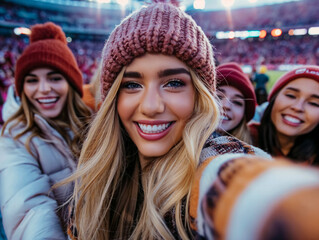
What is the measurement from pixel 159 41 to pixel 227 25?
132 feet

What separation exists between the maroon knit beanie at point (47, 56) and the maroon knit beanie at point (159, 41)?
1292mm

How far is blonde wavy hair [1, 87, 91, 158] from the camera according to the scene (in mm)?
2043

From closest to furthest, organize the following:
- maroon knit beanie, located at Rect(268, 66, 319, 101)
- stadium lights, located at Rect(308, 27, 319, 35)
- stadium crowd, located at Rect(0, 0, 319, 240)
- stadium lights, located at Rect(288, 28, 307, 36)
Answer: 1. stadium crowd, located at Rect(0, 0, 319, 240)
2. maroon knit beanie, located at Rect(268, 66, 319, 101)
3. stadium lights, located at Rect(308, 27, 319, 35)
4. stadium lights, located at Rect(288, 28, 307, 36)

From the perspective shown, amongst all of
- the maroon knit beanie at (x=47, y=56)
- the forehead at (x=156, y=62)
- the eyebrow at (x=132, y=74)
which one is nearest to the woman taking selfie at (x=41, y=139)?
the maroon knit beanie at (x=47, y=56)

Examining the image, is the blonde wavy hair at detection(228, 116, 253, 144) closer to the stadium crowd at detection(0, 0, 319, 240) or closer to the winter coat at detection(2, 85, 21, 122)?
the stadium crowd at detection(0, 0, 319, 240)

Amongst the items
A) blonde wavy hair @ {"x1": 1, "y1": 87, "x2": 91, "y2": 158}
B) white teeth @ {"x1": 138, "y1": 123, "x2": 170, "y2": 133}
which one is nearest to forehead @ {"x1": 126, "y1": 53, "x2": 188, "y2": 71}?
white teeth @ {"x1": 138, "y1": 123, "x2": 170, "y2": 133}

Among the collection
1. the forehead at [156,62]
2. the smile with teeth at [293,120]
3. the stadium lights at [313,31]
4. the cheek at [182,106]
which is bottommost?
the smile with teeth at [293,120]

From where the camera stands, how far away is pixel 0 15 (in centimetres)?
2753

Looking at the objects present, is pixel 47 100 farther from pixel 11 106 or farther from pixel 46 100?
pixel 11 106

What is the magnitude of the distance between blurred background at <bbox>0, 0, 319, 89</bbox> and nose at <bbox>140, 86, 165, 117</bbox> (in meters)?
26.5

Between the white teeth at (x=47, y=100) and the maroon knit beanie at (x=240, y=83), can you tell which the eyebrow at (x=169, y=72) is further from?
the white teeth at (x=47, y=100)

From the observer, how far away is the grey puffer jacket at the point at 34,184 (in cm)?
144

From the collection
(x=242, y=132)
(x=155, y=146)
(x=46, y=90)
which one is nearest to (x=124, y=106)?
(x=155, y=146)

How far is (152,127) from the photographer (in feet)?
3.86
